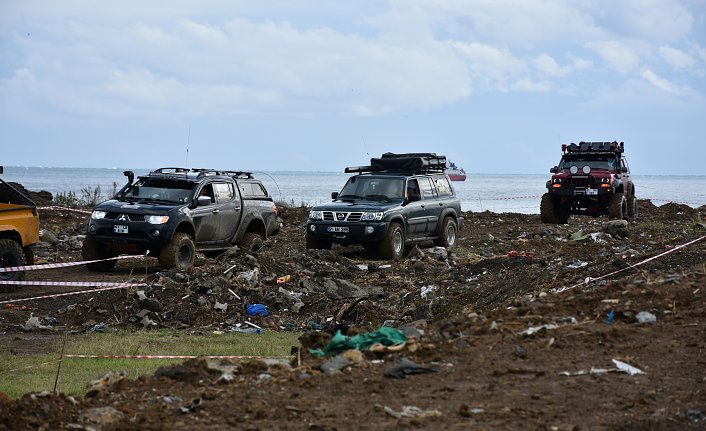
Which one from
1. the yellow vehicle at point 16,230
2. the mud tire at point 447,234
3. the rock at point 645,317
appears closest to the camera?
the rock at point 645,317

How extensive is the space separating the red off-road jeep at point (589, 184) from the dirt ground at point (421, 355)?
14.6 m

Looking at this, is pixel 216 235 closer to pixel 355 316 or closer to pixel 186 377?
pixel 355 316

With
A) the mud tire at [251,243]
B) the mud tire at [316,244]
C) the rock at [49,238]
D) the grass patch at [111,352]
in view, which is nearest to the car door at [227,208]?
the mud tire at [251,243]

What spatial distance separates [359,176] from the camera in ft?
75.4

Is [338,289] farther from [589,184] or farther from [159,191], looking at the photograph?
[589,184]

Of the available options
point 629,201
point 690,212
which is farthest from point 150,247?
point 690,212

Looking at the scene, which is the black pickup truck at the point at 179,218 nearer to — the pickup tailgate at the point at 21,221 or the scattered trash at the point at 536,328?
the pickup tailgate at the point at 21,221

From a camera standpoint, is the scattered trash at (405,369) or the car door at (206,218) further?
the car door at (206,218)

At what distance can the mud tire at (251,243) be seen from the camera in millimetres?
21056

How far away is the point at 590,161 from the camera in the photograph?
107ft

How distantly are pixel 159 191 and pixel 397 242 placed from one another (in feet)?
16.1

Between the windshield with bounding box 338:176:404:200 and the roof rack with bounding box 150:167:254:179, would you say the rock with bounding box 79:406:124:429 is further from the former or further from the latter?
the windshield with bounding box 338:176:404:200

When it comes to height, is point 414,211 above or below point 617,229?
above

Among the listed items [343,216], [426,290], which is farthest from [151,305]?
[343,216]
